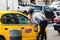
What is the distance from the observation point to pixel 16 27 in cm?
1155

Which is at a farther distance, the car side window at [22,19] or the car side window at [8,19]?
the car side window at [22,19]

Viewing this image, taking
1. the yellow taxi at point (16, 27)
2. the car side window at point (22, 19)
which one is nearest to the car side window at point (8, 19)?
the yellow taxi at point (16, 27)

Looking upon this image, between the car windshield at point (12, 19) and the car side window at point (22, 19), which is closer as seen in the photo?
the car windshield at point (12, 19)

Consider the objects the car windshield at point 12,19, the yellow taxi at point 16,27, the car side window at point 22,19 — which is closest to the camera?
the yellow taxi at point 16,27

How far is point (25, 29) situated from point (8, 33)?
29.3 inches

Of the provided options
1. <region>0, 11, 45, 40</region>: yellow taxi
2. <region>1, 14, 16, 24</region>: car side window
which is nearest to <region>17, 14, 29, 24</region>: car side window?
<region>0, 11, 45, 40</region>: yellow taxi

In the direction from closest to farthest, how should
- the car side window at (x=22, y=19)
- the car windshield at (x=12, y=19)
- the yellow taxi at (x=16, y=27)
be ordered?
the yellow taxi at (x=16, y=27) < the car windshield at (x=12, y=19) < the car side window at (x=22, y=19)

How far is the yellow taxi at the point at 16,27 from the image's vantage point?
1142 centimetres

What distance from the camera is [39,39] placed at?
13289 mm

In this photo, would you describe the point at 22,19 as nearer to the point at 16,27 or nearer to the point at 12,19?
the point at 12,19

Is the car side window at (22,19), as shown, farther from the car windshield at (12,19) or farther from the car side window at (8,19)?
the car side window at (8,19)

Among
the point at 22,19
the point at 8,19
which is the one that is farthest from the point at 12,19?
the point at 22,19

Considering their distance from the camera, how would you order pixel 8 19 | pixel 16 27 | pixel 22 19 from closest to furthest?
pixel 16 27
pixel 8 19
pixel 22 19

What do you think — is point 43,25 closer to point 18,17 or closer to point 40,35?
point 40,35
